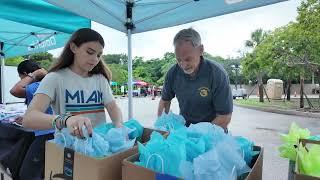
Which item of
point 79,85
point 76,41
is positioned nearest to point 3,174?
point 79,85

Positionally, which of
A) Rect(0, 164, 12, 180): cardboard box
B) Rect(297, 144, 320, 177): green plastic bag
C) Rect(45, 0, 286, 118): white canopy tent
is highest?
Rect(45, 0, 286, 118): white canopy tent

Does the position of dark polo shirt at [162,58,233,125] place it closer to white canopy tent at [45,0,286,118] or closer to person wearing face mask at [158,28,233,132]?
person wearing face mask at [158,28,233,132]

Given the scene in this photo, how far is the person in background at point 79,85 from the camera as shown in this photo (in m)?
1.46

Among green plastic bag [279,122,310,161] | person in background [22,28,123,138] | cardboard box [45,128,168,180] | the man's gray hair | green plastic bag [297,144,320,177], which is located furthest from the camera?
the man's gray hair

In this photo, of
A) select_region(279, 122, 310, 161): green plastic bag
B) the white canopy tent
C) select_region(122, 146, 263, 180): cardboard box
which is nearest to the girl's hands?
select_region(122, 146, 263, 180): cardboard box

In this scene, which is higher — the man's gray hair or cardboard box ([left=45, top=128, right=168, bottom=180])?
the man's gray hair

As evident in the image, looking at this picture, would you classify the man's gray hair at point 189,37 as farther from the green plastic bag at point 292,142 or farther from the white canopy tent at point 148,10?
the green plastic bag at point 292,142

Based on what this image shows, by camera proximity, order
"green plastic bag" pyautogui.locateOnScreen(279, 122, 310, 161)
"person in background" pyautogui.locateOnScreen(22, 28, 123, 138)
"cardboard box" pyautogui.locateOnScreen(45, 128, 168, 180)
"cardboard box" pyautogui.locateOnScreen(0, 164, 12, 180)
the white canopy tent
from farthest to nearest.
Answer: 1. the white canopy tent
2. "cardboard box" pyautogui.locateOnScreen(0, 164, 12, 180)
3. "person in background" pyautogui.locateOnScreen(22, 28, 123, 138)
4. "green plastic bag" pyautogui.locateOnScreen(279, 122, 310, 161)
5. "cardboard box" pyautogui.locateOnScreen(45, 128, 168, 180)

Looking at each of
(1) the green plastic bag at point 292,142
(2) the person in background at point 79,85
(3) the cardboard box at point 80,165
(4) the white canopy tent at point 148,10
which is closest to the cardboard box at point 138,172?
(3) the cardboard box at point 80,165

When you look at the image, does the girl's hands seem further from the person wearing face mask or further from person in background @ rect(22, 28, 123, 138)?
the person wearing face mask

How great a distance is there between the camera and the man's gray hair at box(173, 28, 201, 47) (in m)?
1.78

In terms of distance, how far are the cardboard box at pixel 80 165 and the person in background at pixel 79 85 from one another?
0.29 meters

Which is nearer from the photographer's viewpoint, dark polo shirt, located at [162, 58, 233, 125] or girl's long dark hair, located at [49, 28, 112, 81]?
girl's long dark hair, located at [49, 28, 112, 81]

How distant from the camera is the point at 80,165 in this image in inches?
38.6
